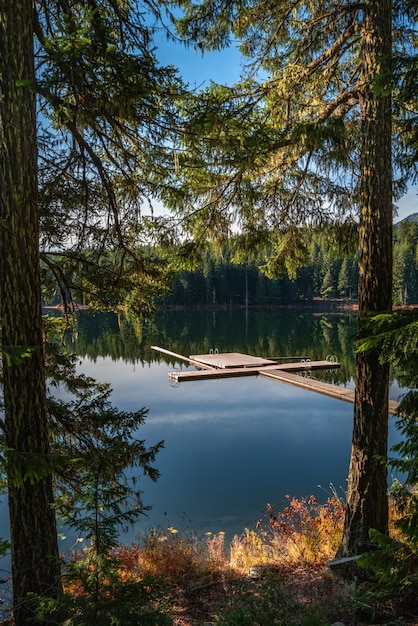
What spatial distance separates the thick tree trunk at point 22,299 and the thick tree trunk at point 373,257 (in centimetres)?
251

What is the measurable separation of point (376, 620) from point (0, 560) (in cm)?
609

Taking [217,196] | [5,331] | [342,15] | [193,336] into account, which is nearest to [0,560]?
[5,331]

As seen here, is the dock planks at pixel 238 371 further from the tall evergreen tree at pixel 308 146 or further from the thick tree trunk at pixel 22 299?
the thick tree trunk at pixel 22 299

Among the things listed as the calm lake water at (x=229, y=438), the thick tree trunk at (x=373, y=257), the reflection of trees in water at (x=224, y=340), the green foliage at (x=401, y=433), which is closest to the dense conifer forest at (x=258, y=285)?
the reflection of trees in water at (x=224, y=340)

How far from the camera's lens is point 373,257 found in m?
3.95

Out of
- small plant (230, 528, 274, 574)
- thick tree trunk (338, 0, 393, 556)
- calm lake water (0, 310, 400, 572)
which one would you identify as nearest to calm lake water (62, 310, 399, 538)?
calm lake water (0, 310, 400, 572)

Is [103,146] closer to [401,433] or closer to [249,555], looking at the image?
[401,433]

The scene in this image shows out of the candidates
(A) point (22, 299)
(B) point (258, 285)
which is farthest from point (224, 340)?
(B) point (258, 285)

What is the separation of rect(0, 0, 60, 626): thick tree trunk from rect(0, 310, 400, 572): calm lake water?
1.16m

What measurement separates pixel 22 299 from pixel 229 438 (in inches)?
415

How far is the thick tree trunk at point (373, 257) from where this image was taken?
388 centimetres

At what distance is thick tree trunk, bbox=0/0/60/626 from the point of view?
2.99 m

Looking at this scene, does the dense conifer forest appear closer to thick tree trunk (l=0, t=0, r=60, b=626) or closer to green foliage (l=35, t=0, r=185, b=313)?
green foliage (l=35, t=0, r=185, b=313)

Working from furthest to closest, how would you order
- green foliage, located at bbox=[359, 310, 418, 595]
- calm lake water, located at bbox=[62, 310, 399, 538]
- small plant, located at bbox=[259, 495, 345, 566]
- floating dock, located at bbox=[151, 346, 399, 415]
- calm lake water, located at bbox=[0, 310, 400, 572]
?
floating dock, located at bbox=[151, 346, 399, 415] < calm lake water, located at bbox=[62, 310, 399, 538] < calm lake water, located at bbox=[0, 310, 400, 572] < small plant, located at bbox=[259, 495, 345, 566] < green foliage, located at bbox=[359, 310, 418, 595]
